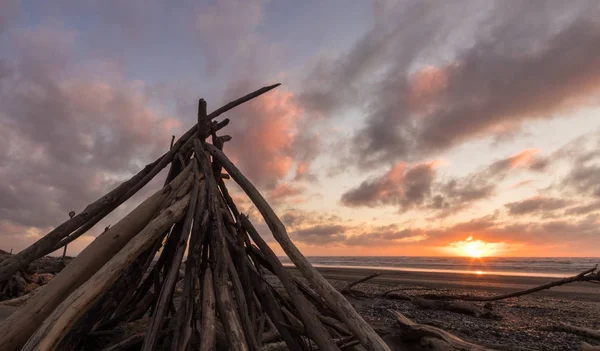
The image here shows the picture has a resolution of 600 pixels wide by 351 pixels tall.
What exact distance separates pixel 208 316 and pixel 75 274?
1.10m

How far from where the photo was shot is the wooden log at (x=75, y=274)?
2389 mm

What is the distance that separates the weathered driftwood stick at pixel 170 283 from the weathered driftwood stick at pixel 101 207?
0.99 m

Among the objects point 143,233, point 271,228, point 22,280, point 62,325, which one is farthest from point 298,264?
point 22,280

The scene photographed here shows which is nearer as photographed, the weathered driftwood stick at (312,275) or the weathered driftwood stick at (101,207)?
the weathered driftwood stick at (312,275)

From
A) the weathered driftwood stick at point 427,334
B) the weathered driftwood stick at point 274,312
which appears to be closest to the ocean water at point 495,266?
the weathered driftwood stick at point 427,334

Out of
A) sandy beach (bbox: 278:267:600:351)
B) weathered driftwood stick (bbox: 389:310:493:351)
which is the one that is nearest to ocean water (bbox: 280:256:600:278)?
sandy beach (bbox: 278:267:600:351)

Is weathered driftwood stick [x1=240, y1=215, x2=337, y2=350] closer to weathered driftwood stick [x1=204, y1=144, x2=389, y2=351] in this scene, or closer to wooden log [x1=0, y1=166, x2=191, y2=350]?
weathered driftwood stick [x1=204, y1=144, x2=389, y2=351]

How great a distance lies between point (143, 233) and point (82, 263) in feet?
1.65

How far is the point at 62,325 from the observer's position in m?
2.14

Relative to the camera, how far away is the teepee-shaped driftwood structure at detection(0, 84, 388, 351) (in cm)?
247

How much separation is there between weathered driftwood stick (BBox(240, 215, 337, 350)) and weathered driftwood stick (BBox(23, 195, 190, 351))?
2.97 ft

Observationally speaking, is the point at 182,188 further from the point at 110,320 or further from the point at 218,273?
the point at 110,320

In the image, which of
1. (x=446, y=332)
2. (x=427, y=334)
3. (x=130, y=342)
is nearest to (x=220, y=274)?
(x=130, y=342)

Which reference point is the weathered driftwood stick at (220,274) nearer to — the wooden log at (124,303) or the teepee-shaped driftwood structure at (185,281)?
the teepee-shaped driftwood structure at (185,281)
